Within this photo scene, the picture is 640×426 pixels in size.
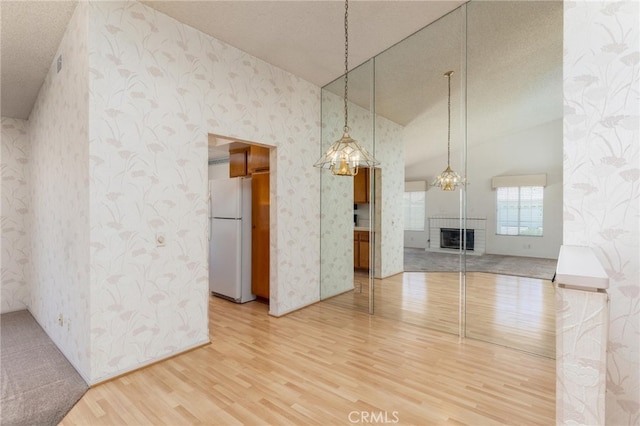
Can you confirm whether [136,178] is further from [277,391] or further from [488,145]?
[488,145]

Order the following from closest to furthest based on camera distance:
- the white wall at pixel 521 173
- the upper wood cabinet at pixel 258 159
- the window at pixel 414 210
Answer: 1. the white wall at pixel 521 173
2. the window at pixel 414 210
3. the upper wood cabinet at pixel 258 159

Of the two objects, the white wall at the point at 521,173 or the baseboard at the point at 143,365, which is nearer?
the baseboard at the point at 143,365

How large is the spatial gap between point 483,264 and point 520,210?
61 cm

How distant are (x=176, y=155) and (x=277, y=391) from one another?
7.01ft

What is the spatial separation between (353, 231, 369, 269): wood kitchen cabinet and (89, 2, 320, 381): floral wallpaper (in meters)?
1.68

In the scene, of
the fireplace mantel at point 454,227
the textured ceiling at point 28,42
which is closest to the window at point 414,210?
the fireplace mantel at point 454,227

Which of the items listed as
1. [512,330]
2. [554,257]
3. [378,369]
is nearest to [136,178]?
[378,369]

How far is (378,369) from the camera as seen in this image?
8.17ft

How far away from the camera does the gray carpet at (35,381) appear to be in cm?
201

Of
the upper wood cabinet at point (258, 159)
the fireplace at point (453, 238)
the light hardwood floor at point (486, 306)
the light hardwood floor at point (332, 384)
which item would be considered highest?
the upper wood cabinet at point (258, 159)

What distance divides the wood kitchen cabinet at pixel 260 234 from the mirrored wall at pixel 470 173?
133cm

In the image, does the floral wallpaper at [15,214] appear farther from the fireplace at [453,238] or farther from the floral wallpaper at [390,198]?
the fireplace at [453,238]

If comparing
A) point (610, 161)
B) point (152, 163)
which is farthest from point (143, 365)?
point (610, 161)

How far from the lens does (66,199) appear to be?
273cm
